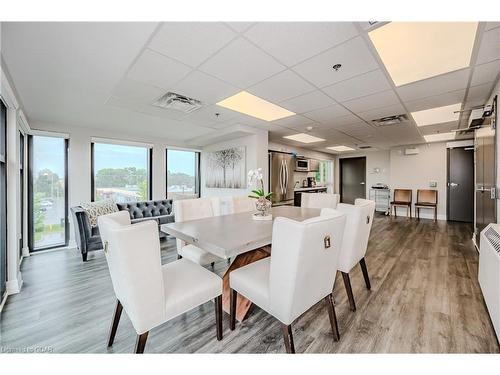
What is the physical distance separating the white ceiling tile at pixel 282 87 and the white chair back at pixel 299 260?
158cm

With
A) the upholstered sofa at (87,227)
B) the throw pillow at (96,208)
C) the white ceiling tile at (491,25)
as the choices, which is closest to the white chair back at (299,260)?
the white ceiling tile at (491,25)

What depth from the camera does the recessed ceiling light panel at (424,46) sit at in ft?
5.07

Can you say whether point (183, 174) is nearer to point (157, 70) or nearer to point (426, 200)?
point (157, 70)

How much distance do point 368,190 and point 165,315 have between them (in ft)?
26.9

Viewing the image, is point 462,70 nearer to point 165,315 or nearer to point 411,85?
point 411,85

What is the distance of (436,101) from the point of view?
283 cm

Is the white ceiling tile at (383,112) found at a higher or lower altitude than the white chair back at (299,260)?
higher

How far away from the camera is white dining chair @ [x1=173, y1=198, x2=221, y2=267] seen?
6.88 ft

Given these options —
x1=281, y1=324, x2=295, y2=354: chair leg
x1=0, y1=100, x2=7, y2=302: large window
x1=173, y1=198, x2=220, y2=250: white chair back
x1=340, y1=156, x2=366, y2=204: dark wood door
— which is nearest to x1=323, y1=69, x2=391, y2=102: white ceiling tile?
x1=173, y1=198, x2=220, y2=250: white chair back

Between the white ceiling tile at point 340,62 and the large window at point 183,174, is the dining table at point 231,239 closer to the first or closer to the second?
the white ceiling tile at point 340,62

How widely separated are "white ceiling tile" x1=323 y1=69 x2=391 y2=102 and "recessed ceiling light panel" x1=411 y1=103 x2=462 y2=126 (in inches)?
59.5

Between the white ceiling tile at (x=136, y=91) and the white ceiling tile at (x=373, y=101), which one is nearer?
the white ceiling tile at (x=136, y=91)

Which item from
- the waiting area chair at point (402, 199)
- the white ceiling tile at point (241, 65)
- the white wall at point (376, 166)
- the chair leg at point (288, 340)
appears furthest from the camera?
the white wall at point (376, 166)

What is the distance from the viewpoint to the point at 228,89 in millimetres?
2441
